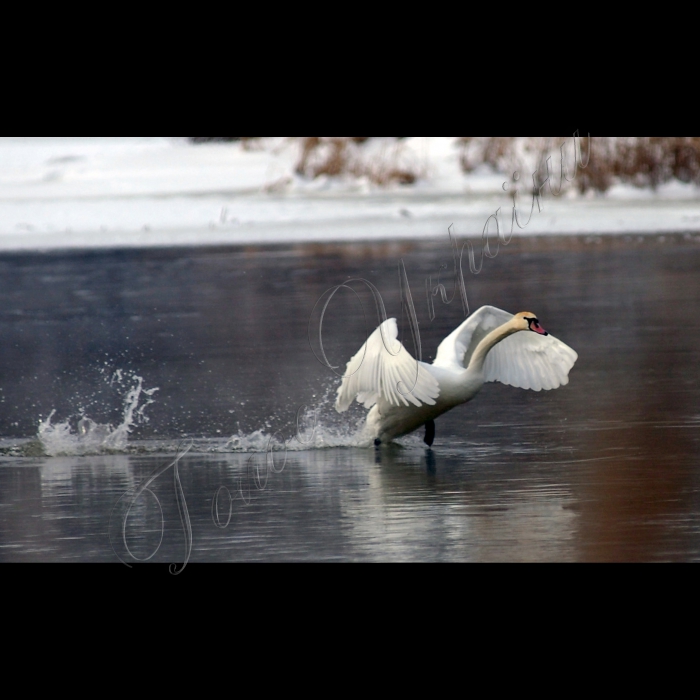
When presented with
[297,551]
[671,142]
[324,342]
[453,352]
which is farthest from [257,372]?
[671,142]

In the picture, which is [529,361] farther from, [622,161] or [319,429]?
[622,161]

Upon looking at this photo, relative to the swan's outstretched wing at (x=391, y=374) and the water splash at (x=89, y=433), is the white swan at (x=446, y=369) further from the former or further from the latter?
the water splash at (x=89, y=433)

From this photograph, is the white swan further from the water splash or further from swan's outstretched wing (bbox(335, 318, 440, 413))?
the water splash

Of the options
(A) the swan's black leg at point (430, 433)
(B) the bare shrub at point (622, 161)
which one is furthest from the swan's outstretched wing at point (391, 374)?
(B) the bare shrub at point (622, 161)

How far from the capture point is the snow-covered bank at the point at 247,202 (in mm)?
12023

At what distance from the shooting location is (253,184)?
1402 centimetres

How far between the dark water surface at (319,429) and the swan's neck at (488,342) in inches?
13.9

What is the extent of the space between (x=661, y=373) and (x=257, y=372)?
2.04m

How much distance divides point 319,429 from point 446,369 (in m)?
0.67

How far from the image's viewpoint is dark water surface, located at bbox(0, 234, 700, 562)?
450 centimetres

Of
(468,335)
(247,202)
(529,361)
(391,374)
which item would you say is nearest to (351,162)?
(247,202)

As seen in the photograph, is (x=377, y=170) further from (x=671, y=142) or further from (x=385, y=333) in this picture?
(x=385, y=333)

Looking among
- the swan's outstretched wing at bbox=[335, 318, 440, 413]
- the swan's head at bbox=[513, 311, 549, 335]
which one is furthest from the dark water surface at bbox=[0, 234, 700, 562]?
the swan's head at bbox=[513, 311, 549, 335]

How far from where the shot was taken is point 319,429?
587 centimetres
